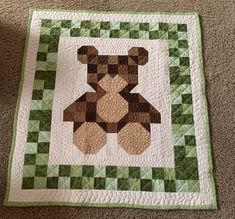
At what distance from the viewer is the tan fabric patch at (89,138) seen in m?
1.12

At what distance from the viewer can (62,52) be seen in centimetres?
126

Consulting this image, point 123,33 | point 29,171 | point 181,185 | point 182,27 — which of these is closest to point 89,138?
point 29,171

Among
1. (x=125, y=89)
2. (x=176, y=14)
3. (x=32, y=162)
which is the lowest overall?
(x=32, y=162)

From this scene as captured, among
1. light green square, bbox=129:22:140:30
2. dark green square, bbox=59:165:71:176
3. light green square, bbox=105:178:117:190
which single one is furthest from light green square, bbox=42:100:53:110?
light green square, bbox=129:22:140:30

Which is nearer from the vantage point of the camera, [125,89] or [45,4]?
[125,89]

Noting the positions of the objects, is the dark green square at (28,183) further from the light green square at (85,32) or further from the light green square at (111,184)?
the light green square at (85,32)

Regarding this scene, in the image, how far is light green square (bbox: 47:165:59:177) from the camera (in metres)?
1.08

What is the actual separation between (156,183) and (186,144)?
0.16 meters

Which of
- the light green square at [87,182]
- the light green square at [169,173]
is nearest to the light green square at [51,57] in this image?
the light green square at [87,182]

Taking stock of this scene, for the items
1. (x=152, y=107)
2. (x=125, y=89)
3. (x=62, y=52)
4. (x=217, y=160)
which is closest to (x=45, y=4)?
(x=62, y=52)

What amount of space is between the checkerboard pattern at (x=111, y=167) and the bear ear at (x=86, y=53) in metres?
0.06

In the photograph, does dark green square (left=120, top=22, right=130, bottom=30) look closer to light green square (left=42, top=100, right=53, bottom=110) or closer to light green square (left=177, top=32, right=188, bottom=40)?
light green square (left=177, top=32, right=188, bottom=40)

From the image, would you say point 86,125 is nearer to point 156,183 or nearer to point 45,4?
point 156,183

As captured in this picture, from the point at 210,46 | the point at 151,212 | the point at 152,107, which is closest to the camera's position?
the point at 151,212
